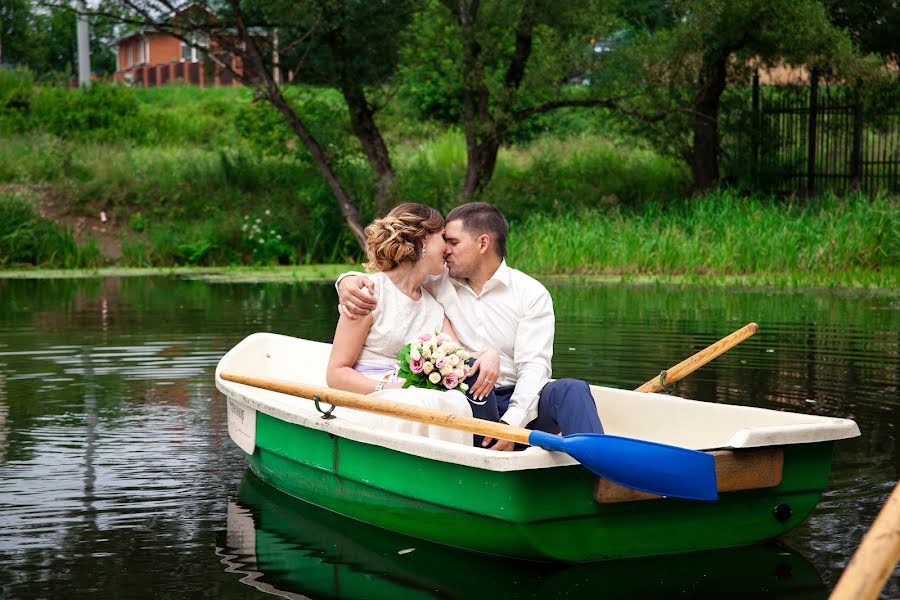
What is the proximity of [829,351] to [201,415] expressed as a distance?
4.79 meters

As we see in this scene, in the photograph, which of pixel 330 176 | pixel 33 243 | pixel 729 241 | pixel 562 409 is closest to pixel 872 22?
pixel 729 241

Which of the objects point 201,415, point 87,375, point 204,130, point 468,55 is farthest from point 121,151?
point 201,415

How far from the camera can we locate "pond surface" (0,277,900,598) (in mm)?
4312

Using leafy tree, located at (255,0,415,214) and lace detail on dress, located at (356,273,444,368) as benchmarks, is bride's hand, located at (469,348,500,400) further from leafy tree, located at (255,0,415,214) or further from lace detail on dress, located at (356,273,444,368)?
leafy tree, located at (255,0,415,214)

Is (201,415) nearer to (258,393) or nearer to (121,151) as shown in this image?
(258,393)

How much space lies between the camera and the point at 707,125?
19.2 metres

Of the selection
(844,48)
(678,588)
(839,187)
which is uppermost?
(844,48)

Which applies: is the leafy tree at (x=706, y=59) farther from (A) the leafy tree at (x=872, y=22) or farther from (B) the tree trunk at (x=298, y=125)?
(B) the tree trunk at (x=298, y=125)

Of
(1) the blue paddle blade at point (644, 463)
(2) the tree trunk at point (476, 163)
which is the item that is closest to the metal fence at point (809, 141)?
(2) the tree trunk at point (476, 163)

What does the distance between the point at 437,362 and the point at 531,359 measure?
1.40 feet

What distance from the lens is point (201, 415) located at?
7230mm

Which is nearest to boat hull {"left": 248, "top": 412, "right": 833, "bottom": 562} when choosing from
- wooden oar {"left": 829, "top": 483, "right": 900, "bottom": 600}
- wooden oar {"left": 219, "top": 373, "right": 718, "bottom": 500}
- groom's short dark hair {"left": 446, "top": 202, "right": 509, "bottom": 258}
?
wooden oar {"left": 219, "top": 373, "right": 718, "bottom": 500}

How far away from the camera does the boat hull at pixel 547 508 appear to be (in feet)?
13.8

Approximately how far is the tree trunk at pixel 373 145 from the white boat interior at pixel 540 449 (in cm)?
1275
